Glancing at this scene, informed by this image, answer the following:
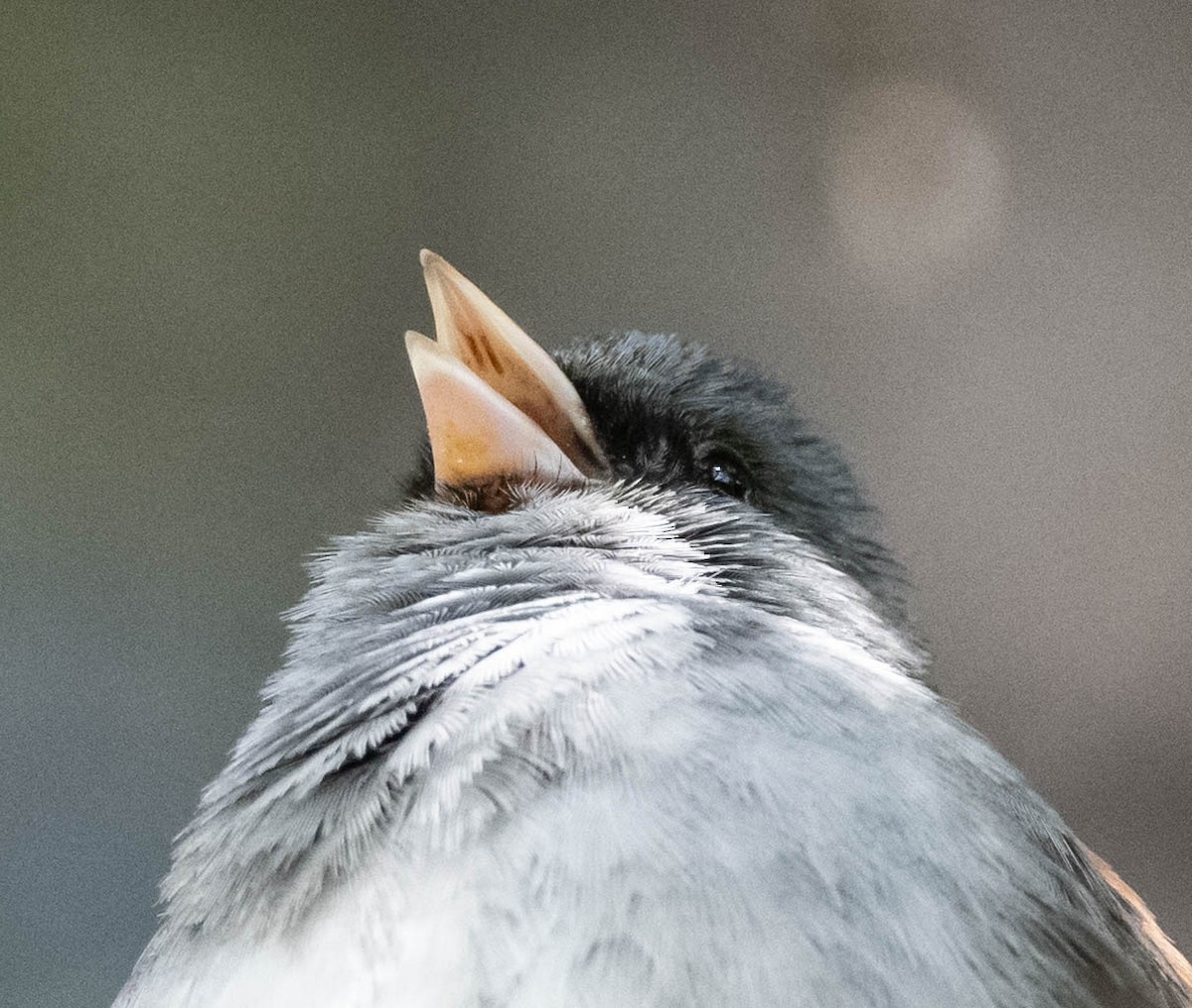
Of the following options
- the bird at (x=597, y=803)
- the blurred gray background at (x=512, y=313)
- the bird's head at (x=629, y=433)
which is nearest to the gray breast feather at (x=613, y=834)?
the bird at (x=597, y=803)

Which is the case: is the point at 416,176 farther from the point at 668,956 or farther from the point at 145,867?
the point at 668,956

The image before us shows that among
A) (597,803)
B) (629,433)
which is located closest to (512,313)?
(629,433)

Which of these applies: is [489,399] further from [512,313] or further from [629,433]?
[512,313]

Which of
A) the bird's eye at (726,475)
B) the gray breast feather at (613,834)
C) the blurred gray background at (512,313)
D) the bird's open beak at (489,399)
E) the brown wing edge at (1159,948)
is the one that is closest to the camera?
the gray breast feather at (613,834)

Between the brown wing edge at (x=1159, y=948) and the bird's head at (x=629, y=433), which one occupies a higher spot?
the bird's head at (x=629, y=433)

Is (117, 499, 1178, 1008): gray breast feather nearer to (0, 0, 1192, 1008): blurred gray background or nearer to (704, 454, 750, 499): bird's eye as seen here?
(704, 454, 750, 499): bird's eye

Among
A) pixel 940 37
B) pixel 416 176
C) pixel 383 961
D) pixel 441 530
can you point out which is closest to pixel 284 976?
pixel 383 961

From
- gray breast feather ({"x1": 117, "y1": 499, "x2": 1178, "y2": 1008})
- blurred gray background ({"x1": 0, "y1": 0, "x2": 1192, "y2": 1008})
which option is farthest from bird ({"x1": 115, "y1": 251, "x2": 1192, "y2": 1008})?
blurred gray background ({"x1": 0, "y1": 0, "x2": 1192, "y2": 1008})

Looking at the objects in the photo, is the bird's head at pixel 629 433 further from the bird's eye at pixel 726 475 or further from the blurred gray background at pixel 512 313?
the blurred gray background at pixel 512 313
